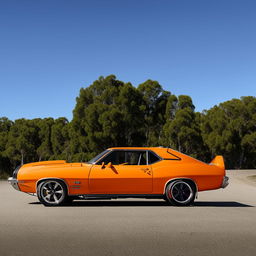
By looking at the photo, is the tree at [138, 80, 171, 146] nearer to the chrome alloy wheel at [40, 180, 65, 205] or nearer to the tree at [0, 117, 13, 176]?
the tree at [0, 117, 13, 176]

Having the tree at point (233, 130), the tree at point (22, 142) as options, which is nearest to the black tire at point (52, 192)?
the tree at point (233, 130)

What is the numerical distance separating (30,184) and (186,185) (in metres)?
3.92

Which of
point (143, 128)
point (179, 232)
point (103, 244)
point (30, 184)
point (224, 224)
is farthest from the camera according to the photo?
point (143, 128)

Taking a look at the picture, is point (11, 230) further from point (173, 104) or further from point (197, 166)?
point (173, 104)

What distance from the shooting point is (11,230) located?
7.35m

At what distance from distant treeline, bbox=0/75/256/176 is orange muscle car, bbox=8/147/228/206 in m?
46.4

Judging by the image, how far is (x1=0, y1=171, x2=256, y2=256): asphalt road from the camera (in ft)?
19.1

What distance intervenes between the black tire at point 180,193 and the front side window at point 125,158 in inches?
37.5

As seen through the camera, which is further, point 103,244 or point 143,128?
point 143,128

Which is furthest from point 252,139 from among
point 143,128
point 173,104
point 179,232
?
point 179,232

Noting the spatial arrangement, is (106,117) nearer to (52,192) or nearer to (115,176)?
(52,192)

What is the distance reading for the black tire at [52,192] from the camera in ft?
35.3

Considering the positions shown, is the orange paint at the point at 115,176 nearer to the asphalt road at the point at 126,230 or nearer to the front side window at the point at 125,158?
the front side window at the point at 125,158

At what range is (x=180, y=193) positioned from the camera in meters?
11.0
